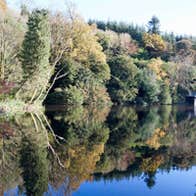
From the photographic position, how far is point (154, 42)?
81.0 meters

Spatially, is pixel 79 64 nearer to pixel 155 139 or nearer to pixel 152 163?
pixel 155 139

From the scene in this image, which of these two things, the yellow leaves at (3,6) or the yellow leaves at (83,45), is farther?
the yellow leaves at (83,45)

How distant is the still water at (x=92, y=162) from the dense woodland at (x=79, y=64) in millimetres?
9823

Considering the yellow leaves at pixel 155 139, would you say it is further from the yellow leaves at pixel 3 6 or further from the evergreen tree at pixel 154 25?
the evergreen tree at pixel 154 25

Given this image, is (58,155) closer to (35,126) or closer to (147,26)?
(35,126)

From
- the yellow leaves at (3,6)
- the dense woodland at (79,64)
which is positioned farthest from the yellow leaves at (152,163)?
the yellow leaves at (3,6)

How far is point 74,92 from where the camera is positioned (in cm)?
4422

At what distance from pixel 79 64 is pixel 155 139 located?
27733 mm

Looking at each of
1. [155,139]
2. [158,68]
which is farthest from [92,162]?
[158,68]

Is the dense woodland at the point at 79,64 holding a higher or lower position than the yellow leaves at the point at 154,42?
lower

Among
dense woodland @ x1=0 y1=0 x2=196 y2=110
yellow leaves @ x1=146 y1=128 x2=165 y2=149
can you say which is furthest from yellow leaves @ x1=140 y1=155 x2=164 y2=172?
dense woodland @ x1=0 y1=0 x2=196 y2=110

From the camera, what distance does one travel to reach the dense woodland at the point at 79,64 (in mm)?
32062

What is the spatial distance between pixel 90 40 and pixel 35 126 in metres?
26.9

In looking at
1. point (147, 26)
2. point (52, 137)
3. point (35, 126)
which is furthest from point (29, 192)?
point (147, 26)
